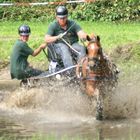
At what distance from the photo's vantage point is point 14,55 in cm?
1398

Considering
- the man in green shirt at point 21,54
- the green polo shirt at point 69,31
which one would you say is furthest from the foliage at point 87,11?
the man in green shirt at point 21,54

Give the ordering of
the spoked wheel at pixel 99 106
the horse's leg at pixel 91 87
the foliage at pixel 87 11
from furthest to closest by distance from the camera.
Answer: the foliage at pixel 87 11 < the horse's leg at pixel 91 87 < the spoked wheel at pixel 99 106

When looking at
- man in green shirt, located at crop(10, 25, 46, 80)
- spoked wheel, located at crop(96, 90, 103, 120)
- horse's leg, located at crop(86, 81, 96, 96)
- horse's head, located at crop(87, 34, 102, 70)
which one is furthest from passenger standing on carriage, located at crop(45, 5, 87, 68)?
spoked wheel, located at crop(96, 90, 103, 120)

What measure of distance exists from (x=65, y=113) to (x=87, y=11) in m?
16.6

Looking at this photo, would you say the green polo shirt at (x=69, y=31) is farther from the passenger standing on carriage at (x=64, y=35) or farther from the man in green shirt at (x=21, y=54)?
the man in green shirt at (x=21, y=54)

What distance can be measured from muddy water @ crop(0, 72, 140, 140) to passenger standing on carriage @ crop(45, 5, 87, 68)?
1.94 feet

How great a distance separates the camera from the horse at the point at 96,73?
12.2 m

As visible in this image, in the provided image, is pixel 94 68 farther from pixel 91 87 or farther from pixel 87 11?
pixel 87 11

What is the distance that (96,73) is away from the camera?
12.4 metres

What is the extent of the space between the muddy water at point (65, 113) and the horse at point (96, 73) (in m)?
0.27

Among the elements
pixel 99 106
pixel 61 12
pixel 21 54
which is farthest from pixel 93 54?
pixel 21 54

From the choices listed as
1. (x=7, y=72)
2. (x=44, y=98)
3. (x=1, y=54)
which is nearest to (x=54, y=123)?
(x=44, y=98)

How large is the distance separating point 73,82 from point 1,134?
8.25 feet

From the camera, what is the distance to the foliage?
28.9 m
